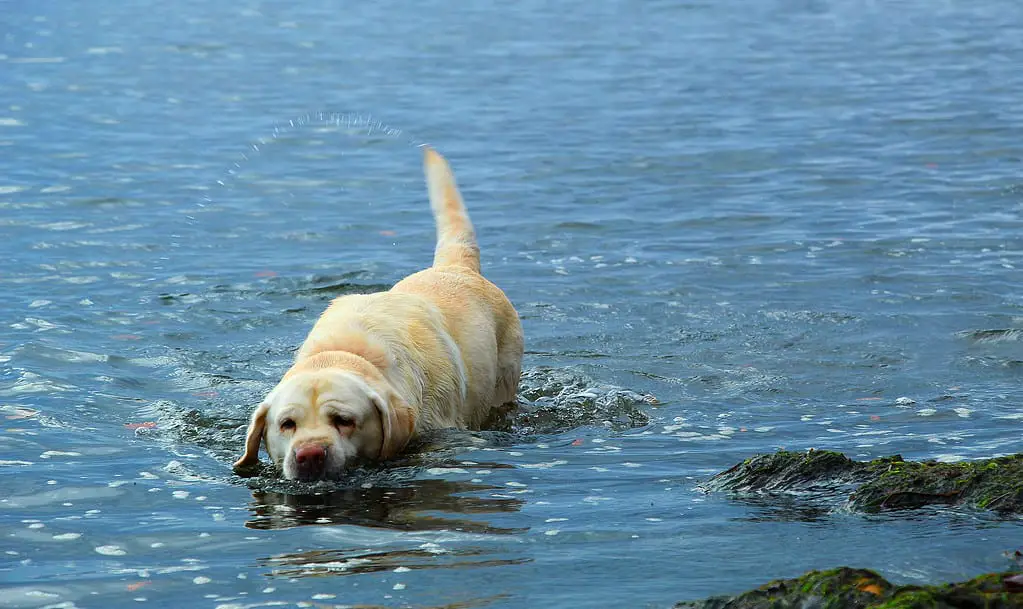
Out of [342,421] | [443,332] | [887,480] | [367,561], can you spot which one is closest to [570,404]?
[443,332]

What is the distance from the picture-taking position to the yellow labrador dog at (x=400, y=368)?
6238 mm

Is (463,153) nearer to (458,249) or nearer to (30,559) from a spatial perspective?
(458,249)

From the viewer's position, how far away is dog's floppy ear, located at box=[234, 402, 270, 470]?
6.34 metres

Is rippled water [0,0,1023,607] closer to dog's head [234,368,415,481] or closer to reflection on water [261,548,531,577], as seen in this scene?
reflection on water [261,548,531,577]

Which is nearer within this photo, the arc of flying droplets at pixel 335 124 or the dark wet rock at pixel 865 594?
the dark wet rock at pixel 865 594

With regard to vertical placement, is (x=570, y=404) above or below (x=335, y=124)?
below

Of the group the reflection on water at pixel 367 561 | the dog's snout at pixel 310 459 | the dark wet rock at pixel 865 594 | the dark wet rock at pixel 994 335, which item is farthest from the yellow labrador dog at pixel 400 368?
the dark wet rock at pixel 994 335

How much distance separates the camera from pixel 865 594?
3920 mm

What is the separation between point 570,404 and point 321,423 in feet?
7.25

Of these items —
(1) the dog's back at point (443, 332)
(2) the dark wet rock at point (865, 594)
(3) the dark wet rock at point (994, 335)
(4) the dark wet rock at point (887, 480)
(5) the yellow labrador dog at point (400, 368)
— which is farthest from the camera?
(3) the dark wet rock at point (994, 335)

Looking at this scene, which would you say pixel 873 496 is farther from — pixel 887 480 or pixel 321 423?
pixel 321 423

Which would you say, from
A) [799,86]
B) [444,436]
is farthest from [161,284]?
[799,86]

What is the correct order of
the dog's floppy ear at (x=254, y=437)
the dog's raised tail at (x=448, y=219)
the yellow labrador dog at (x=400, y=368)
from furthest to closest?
the dog's raised tail at (x=448, y=219) < the dog's floppy ear at (x=254, y=437) < the yellow labrador dog at (x=400, y=368)

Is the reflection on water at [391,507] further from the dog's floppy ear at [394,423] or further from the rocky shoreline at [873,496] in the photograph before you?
the rocky shoreline at [873,496]
